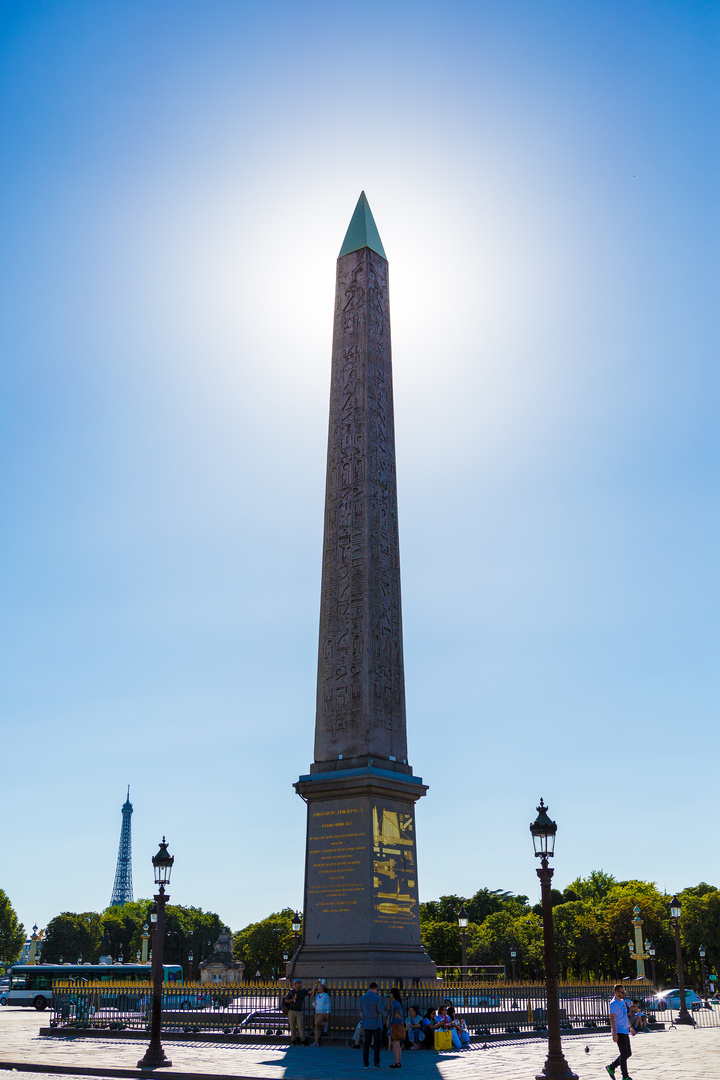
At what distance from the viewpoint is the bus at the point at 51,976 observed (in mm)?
45531

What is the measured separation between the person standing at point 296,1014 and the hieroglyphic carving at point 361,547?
4939 mm

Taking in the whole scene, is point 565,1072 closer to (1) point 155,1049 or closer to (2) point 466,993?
(1) point 155,1049

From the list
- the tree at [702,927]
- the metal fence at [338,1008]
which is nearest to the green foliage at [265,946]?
the tree at [702,927]

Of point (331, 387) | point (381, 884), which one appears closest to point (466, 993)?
point (381, 884)

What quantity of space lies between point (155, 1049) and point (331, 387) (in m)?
16.3

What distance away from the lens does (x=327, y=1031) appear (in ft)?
61.8

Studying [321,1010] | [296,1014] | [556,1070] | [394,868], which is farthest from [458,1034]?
[556,1070]

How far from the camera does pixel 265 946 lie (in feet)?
295

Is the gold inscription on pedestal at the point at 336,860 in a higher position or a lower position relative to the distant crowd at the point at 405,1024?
higher

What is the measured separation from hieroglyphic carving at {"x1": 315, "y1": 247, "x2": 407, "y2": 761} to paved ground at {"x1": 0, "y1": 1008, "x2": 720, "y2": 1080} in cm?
632

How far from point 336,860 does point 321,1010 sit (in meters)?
3.11

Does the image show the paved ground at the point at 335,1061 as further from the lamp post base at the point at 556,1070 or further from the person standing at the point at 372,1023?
the lamp post base at the point at 556,1070

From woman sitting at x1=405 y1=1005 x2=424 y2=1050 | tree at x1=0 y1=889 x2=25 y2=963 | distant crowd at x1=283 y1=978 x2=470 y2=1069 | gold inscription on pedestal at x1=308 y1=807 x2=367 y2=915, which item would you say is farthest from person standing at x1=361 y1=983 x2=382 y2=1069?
tree at x1=0 y1=889 x2=25 y2=963

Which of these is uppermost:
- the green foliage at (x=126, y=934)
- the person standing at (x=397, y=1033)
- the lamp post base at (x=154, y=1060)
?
the person standing at (x=397, y=1033)
